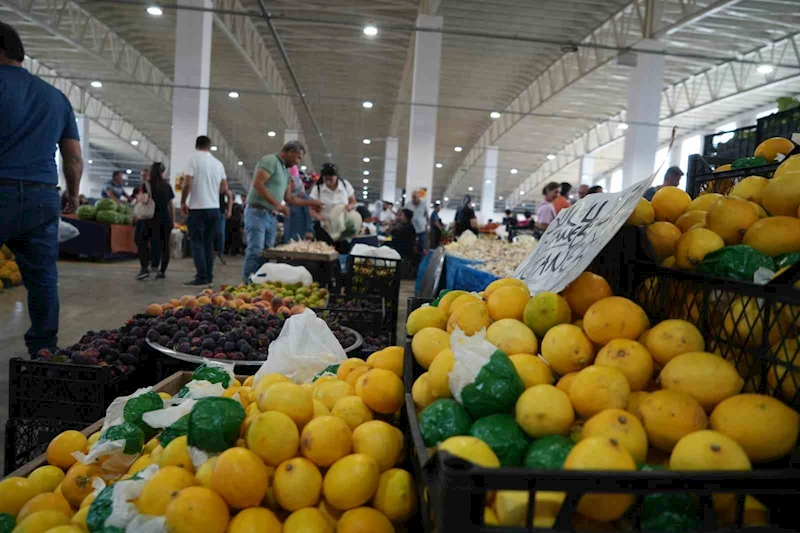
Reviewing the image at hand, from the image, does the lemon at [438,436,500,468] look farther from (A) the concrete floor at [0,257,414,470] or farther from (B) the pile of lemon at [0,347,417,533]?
(A) the concrete floor at [0,257,414,470]

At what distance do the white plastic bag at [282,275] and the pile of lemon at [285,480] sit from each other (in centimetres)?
361

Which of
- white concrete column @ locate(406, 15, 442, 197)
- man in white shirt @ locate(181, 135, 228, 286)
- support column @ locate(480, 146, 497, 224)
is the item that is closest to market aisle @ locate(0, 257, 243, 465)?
man in white shirt @ locate(181, 135, 228, 286)

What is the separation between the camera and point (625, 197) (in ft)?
4.17

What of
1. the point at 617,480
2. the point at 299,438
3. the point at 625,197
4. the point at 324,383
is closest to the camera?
the point at 617,480

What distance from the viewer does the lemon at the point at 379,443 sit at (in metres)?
1.13

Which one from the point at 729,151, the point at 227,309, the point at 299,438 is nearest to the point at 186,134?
the point at 227,309

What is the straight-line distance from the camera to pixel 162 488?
108 centimetres

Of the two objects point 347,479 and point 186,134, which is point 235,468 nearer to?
point 347,479

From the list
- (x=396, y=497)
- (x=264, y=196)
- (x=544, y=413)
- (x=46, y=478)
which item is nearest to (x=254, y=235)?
(x=264, y=196)

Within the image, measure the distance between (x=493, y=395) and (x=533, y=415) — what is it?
0.07 m

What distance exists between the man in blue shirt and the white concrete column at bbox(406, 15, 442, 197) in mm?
9998

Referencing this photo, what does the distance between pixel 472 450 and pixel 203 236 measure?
6.60 metres

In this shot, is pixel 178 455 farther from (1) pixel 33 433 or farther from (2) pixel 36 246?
(2) pixel 36 246

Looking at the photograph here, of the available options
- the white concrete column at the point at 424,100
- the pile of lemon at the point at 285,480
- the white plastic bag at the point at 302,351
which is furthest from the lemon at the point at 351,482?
the white concrete column at the point at 424,100
